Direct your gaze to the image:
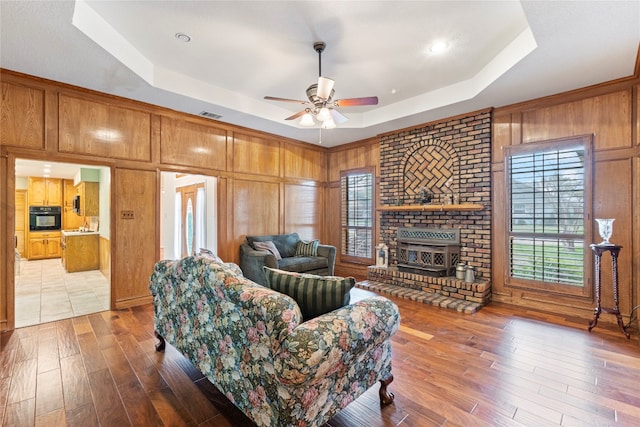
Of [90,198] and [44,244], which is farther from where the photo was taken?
[44,244]

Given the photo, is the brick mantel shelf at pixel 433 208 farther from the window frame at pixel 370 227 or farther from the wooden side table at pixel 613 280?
the wooden side table at pixel 613 280

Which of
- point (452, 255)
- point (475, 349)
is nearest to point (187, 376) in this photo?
point (475, 349)

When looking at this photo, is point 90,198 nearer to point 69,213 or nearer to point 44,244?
point 69,213

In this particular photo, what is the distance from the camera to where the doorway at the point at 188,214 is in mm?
5082

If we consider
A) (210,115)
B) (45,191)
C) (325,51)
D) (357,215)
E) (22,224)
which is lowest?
(22,224)

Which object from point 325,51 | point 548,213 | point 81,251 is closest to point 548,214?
point 548,213

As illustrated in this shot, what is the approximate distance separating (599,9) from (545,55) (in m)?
0.65

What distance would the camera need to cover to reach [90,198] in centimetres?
664

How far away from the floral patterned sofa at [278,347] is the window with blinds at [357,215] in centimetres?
410

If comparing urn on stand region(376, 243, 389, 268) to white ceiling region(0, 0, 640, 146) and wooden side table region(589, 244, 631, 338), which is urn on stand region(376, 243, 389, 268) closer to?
white ceiling region(0, 0, 640, 146)

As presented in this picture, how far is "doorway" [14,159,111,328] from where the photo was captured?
13.3 feet

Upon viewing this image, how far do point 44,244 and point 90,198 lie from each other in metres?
3.18

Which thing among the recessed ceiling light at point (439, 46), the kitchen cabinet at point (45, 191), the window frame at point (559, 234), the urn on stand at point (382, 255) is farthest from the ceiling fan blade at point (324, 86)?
the kitchen cabinet at point (45, 191)

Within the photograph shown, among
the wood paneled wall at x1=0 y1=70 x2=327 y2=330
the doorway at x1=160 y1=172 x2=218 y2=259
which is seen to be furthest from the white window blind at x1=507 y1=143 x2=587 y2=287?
the doorway at x1=160 y1=172 x2=218 y2=259
